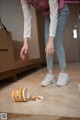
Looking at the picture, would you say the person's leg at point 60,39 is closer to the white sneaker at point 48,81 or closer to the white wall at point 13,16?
the white sneaker at point 48,81

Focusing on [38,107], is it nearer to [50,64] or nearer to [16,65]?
[50,64]

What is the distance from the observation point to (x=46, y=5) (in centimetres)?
95

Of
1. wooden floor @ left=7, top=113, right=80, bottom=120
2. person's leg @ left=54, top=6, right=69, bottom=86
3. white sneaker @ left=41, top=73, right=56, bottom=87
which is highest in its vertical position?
person's leg @ left=54, top=6, right=69, bottom=86

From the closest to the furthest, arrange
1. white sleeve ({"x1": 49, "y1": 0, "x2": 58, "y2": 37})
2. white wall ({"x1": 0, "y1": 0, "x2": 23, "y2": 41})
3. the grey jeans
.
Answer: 1. white sleeve ({"x1": 49, "y1": 0, "x2": 58, "y2": 37})
2. the grey jeans
3. white wall ({"x1": 0, "y1": 0, "x2": 23, "y2": 41})

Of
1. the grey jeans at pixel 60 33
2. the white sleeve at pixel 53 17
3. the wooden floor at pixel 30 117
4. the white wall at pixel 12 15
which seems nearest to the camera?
the wooden floor at pixel 30 117

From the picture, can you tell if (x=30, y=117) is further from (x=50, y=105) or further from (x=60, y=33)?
(x=60, y=33)

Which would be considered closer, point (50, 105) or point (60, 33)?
point (50, 105)

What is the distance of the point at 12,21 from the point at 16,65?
298mm

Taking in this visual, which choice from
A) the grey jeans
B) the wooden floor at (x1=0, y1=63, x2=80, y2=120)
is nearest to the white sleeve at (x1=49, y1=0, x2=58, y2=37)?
the grey jeans

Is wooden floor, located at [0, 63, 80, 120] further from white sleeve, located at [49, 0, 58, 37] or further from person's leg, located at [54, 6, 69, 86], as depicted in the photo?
white sleeve, located at [49, 0, 58, 37]

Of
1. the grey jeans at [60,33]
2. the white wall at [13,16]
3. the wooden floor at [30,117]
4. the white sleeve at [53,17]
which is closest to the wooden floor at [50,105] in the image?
the wooden floor at [30,117]

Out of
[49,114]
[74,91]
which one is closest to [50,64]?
[74,91]

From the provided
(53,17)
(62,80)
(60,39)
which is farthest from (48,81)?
(53,17)

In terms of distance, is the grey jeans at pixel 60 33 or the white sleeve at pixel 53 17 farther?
the grey jeans at pixel 60 33
